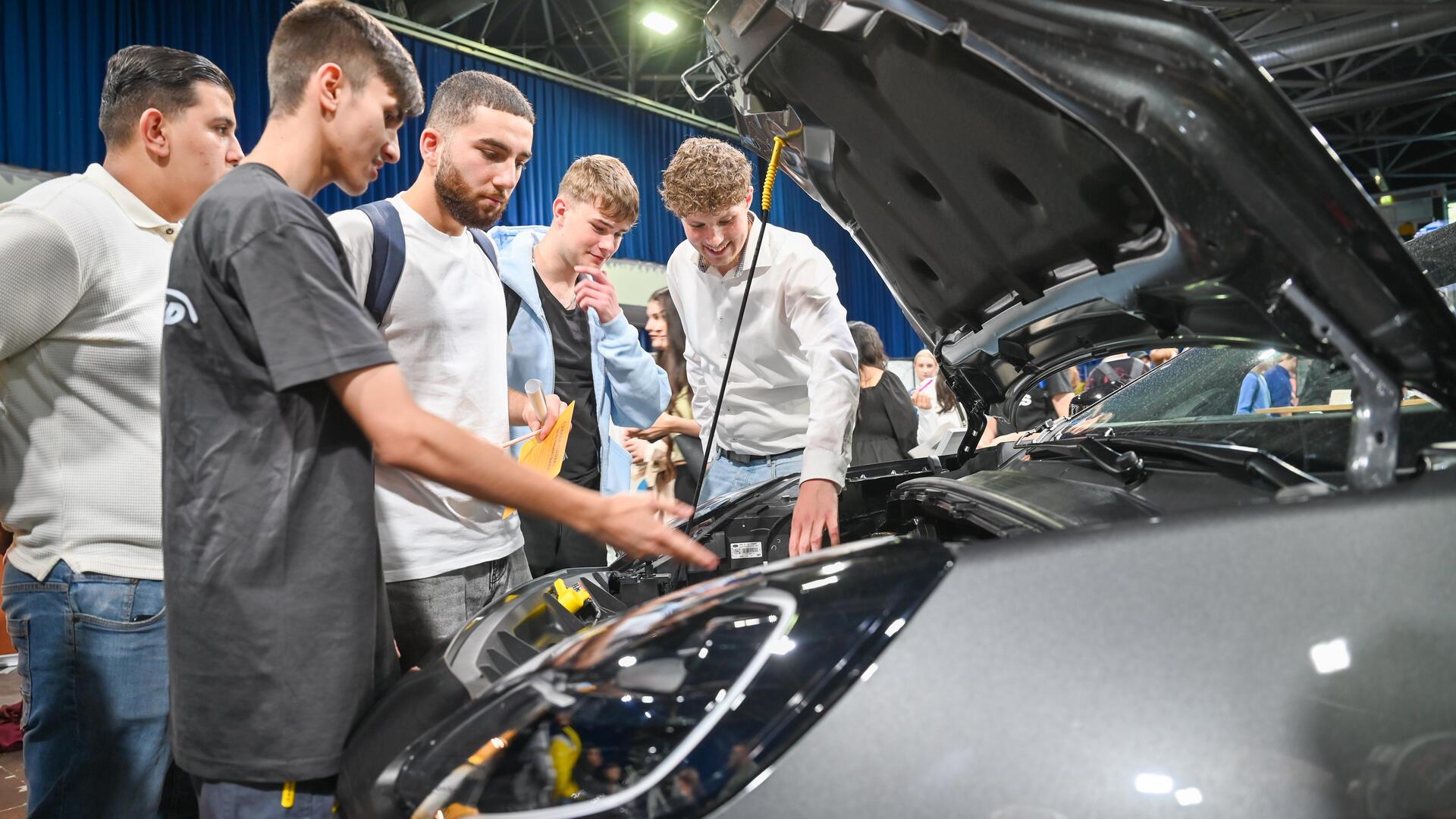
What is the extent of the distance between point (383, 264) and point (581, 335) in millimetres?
1508

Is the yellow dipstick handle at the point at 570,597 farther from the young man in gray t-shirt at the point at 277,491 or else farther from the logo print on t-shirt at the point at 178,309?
the logo print on t-shirt at the point at 178,309

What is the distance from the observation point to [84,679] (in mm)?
1600

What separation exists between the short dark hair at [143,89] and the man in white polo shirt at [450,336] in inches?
18.8

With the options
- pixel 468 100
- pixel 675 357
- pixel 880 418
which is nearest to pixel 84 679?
pixel 468 100

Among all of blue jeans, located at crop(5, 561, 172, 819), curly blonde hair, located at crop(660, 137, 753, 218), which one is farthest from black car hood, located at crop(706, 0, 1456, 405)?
blue jeans, located at crop(5, 561, 172, 819)

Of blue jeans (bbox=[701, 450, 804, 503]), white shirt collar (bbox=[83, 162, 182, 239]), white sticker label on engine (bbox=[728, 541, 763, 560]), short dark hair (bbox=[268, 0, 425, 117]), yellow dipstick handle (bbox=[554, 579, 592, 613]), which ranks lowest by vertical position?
yellow dipstick handle (bbox=[554, 579, 592, 613])

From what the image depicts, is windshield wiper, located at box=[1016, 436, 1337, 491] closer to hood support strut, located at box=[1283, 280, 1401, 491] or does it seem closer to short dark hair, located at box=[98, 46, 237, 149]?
hood support strut, located at box=[1283, 280, 1401, 491]

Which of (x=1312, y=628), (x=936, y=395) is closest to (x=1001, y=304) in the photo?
(x=1312, y=628)

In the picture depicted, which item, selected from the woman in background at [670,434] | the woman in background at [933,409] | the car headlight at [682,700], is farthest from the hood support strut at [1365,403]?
the woman in background at [933,409]

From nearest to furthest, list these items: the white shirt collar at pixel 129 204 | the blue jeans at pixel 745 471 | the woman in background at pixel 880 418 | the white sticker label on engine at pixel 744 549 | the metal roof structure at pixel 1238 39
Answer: the white shirt collar at pixel 129 204 → the white sticker label on engine at pixel 744 549 → the blue jeans at pixel 745 471 → the woman in background at pixel 880 418 → the metal roof structure at pixel 1238 39

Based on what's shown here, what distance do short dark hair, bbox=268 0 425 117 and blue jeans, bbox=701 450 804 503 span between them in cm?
152

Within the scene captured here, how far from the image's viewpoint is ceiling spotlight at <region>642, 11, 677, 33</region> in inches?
371

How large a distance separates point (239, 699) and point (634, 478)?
2.91m

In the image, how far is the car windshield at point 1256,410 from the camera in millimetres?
1275
